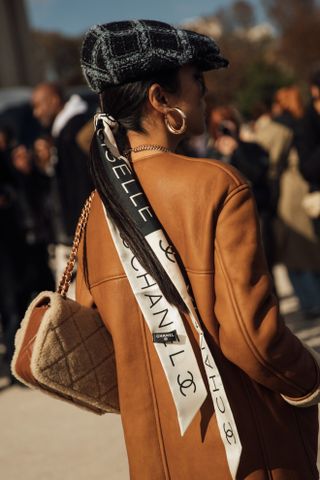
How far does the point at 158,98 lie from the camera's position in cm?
183

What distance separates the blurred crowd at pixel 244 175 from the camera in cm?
485

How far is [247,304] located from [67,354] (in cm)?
52

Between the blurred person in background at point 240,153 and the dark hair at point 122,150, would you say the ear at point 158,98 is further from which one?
the blurred person in background at point 240,153

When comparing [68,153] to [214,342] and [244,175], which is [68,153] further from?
[214,342]

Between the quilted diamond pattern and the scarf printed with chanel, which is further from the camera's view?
the quilted diamond pattern

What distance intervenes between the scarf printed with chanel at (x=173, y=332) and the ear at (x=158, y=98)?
0.19 metres

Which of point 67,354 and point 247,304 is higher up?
point 247,304

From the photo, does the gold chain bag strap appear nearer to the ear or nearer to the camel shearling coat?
the camel shearling coat

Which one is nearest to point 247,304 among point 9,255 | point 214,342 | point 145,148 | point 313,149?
point 214,342

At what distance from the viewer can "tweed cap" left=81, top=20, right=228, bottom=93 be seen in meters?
1.78

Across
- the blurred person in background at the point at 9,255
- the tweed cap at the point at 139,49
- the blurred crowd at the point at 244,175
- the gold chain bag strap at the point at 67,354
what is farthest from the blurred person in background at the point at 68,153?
the tweed cap at the point at 139,49

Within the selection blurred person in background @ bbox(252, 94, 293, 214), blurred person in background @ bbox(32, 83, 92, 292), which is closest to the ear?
blurred person in background @ bbox(32, 83, 92, 292)

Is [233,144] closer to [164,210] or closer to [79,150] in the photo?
[79,150]

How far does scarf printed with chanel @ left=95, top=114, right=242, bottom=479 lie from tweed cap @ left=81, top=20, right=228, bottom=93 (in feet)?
0.82
